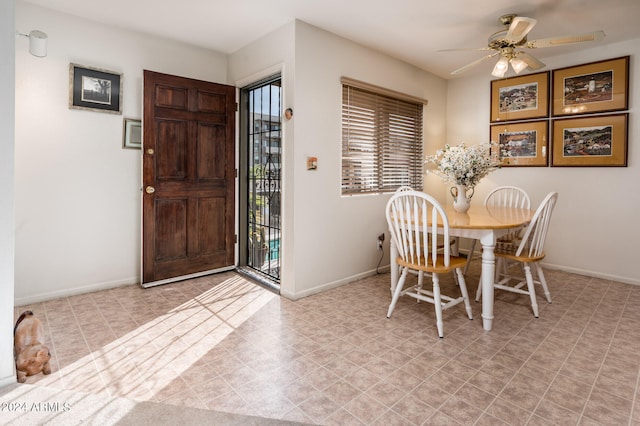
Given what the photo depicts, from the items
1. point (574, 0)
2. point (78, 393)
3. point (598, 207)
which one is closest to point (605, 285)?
point (598, 207)

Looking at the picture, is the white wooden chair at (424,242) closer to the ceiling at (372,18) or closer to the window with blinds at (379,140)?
the window with blinds at (379,140)

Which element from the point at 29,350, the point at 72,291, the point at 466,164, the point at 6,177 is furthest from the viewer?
the point at 72,291

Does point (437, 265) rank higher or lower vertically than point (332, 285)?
higher

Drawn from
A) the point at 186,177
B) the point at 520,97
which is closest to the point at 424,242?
the point at 186,177

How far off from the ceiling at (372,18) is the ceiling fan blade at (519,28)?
0.91 feet

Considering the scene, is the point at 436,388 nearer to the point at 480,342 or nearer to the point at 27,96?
the point at 480,342

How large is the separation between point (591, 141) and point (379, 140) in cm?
233

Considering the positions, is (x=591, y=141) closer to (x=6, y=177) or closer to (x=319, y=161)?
(x=319, y=161)

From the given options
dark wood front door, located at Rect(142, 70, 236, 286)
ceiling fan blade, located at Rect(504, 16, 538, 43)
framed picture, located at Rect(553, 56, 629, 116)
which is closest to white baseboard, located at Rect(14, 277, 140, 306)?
dark wood front door, located at Rect(142, 70, 236, 286)

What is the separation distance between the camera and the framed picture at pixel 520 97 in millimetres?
4137

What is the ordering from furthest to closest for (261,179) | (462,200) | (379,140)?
(379,140), (261,179), (462,200)

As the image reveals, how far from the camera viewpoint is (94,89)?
10.4ft

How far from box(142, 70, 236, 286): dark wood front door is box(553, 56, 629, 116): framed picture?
150 inches

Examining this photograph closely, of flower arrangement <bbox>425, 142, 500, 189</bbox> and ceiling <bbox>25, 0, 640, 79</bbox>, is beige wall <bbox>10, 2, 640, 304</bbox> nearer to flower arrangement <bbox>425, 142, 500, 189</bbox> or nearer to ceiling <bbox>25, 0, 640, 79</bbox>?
ceiling <bbox>25, 0, 640, 79</bbox>
